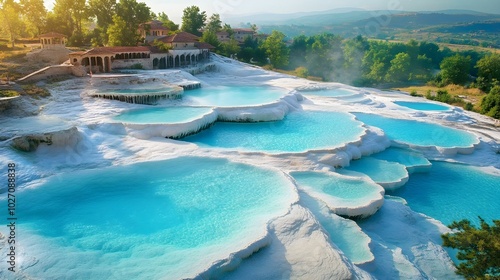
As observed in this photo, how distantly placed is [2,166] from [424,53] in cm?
6034

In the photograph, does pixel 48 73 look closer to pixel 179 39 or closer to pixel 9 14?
pixel 179 39

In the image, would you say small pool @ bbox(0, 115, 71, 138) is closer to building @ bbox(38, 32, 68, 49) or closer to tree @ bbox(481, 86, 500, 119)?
building @ bbox(38, 32, 68, 49)

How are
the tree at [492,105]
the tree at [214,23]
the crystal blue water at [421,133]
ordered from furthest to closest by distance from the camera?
the tree at [214,23]
the tree at [492,105]
the crystal blue water at [421,133]

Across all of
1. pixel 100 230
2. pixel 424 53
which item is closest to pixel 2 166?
pixel 100 230

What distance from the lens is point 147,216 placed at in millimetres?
9117

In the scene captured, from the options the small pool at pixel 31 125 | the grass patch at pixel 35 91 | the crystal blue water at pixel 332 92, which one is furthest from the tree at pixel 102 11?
the small pool at pixel 31 125

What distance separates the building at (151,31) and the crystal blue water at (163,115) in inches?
728

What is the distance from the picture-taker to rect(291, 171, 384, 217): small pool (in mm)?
10117

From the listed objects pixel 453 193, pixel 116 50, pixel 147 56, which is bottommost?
pixel 453 193

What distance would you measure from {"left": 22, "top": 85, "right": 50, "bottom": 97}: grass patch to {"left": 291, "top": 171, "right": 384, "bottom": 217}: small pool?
1328 centimetres

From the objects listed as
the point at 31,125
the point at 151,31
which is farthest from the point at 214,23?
the point at 31,125

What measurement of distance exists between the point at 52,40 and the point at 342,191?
26687 mm

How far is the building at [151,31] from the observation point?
34.5 meters

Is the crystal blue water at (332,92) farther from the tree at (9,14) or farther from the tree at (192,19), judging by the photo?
the tree at (9,14)
